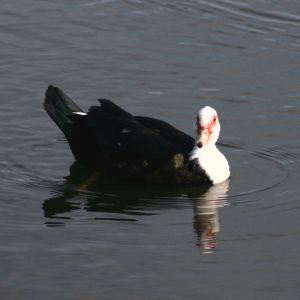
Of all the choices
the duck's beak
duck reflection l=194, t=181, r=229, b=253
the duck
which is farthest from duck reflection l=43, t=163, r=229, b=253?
the duck's beak

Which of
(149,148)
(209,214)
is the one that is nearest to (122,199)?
(149,148)

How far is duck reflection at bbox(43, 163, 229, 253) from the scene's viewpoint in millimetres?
11516

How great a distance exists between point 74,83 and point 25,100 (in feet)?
2.95

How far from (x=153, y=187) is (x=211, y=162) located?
625 millimetres

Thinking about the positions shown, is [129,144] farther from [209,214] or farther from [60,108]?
[209,214]

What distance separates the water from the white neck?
12 centimetres

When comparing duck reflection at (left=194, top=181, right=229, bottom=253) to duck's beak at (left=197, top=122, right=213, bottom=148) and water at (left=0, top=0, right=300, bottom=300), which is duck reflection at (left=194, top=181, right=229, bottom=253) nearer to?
water at (left=0, top=0, right=300, bottom=300)

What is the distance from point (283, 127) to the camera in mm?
13758

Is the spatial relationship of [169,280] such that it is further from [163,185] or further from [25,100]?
[25,100]

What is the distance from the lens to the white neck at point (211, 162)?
12.6 m

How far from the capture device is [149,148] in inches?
493

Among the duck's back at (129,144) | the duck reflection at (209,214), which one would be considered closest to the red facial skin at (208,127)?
the duck's back at (129,144)

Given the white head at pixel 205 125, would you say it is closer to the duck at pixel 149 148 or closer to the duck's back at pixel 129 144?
the duck at pixel 149 148

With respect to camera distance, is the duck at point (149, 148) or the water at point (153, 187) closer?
the water at point (153, 187)
